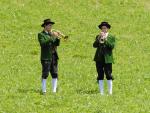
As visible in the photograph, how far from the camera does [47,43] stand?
71.5 feet

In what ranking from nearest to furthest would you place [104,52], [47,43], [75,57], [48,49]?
[47,43], [48,49], [104,52], [75,57]

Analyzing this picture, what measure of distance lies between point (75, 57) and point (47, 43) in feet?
42.4

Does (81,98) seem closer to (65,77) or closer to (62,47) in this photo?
(65,77)

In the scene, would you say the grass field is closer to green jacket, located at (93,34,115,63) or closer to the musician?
the musician

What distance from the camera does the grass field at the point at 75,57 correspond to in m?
19.8

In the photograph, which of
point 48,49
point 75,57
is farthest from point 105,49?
point 75,57

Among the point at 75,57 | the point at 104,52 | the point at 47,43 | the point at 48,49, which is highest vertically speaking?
the point at 75,57

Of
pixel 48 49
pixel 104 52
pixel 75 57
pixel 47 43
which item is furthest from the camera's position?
pixel 75 57

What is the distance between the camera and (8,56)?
3369 cm

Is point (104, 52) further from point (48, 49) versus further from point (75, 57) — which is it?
point (75, 57)

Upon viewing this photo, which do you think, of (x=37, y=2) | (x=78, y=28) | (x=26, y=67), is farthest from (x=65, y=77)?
(x=37, y=2)

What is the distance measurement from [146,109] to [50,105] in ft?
10.8

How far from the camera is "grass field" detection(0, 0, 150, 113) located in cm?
1980

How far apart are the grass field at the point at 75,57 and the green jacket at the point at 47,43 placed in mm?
1497
